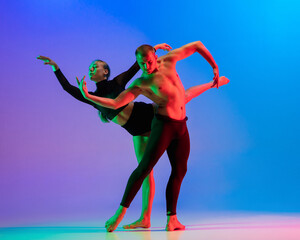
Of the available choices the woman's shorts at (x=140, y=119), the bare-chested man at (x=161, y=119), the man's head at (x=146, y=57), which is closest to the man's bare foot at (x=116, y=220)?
the bare-chested man at (x=161, y=119)

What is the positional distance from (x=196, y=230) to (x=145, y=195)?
676mm

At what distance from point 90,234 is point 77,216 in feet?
4.72

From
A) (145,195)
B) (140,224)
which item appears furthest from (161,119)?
(140,224)

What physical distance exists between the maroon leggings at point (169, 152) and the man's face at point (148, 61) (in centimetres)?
45

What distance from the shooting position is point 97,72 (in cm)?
506

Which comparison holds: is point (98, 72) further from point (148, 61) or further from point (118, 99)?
point (148, 61)

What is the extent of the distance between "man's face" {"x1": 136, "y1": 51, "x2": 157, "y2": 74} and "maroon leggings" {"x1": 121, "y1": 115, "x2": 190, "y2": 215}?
1.47 ft

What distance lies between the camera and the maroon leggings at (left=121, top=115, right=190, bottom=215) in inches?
179

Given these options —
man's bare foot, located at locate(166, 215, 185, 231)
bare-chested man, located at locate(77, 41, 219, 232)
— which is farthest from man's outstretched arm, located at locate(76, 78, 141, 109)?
man's bare foot, located at locate(166, 215, 185, 231)

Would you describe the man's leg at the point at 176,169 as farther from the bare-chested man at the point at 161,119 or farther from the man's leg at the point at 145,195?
the man's leg at the point at 145,195

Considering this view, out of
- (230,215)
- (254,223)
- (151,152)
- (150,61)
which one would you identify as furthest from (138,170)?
(230,215)

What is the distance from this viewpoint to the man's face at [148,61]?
4.46 metres

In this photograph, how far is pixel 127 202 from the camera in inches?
180

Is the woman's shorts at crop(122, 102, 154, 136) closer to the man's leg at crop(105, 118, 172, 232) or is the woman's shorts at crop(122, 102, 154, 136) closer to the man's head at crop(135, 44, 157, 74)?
the man's leg at crop(105, 118, 172, 232)
